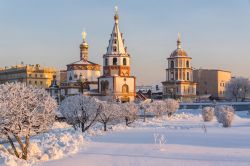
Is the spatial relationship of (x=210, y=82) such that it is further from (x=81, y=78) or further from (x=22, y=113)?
(x=22, y=113)

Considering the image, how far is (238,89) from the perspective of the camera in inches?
3423

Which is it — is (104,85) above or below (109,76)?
below

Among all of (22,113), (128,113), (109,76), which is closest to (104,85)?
(109,76)

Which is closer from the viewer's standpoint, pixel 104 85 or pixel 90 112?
pixel 90 112

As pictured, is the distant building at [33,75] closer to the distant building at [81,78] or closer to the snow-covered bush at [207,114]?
the distant building at [81,78]

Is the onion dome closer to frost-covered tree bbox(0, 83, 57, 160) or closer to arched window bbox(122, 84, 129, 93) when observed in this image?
arched window bbox(122, 84, 129, 93)

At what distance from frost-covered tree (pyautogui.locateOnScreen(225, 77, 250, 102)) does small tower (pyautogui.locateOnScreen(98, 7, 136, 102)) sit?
25850 millimetres

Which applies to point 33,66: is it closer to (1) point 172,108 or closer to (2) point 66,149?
(1) point 172,108

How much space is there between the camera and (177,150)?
67.4ft

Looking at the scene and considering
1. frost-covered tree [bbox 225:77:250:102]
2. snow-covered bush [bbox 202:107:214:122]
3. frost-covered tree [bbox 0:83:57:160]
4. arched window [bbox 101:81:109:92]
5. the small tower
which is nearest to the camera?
frost-covered tree [bbox 0:83:57:160]

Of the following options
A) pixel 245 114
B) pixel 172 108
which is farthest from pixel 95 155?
pixel 245 114

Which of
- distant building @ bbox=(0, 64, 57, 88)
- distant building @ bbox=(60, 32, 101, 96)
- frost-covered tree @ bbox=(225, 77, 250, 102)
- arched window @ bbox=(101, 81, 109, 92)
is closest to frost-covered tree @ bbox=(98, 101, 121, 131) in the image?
arched window @ bbox=(101, 81, 109, 92)

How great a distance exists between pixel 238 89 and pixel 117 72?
2864cm

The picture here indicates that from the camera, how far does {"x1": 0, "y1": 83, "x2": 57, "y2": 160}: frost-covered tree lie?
18.5m
